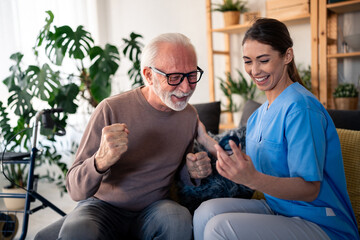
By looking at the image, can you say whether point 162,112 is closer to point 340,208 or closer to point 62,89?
point 340,208

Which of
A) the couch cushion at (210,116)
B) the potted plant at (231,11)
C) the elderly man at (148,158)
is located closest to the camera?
the elderly man at (148,158)

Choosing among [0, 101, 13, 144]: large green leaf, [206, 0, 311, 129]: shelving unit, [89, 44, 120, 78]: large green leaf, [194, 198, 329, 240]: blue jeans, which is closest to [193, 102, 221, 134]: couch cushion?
[206, 0, 311, 129]: shelving unit

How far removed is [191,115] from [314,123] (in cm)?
66

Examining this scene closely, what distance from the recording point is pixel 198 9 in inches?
136

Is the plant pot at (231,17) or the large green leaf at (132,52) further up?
the plant pot at (231,17)

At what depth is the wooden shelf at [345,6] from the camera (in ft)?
7.22

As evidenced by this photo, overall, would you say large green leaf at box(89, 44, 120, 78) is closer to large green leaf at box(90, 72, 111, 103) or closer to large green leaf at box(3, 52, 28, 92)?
large green leaf at box(90, 72, 111, 103)

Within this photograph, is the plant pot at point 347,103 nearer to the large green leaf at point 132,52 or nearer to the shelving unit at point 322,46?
the shelving unit at point 322,46

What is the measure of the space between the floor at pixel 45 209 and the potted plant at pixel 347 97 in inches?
90.8

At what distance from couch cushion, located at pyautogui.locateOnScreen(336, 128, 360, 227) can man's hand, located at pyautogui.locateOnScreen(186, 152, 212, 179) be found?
58 cm

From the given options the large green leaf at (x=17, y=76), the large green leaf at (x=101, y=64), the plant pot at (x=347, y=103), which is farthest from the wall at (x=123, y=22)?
the large green leaf at (x=101, y=64)

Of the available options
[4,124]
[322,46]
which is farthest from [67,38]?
[322,46]

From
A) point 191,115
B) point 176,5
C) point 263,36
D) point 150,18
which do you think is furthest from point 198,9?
point 263,36

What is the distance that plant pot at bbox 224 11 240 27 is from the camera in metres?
2.82
